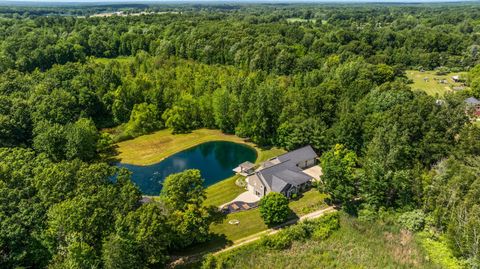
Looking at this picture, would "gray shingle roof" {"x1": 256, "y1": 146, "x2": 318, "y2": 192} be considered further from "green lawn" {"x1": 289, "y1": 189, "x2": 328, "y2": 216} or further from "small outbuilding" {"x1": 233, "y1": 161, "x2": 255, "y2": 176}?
"small outbuilding" {"x1": 233, "y1": 161, "x2": 255, "y2": 176}

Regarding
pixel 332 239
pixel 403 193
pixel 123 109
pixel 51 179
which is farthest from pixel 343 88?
pixel 51 179

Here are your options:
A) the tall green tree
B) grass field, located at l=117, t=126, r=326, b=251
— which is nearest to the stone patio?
grass field, located at l=117, t=126, r=326, b=251

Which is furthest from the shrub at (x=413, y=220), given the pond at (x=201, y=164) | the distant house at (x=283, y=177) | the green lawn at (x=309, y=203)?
the pond at (x=201, y=164)

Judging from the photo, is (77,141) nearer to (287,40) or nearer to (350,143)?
(350,143)

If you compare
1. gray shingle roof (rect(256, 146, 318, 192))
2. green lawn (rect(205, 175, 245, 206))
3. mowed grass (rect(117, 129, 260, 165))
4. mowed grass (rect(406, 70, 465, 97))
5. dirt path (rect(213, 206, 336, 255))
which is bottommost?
dirt path (rect(213, 206, 336, 255))

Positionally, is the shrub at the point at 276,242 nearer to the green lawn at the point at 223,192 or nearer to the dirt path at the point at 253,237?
the dirt path at the point at 253,237

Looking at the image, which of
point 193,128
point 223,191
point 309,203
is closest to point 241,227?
point 223,191
